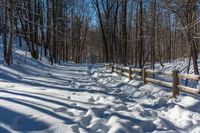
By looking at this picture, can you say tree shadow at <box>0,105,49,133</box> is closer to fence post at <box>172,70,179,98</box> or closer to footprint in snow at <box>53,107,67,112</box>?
footprint in snow at <box>53,107,67,112</box>

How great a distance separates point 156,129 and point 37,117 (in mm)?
2295

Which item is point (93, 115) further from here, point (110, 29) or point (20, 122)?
point (110, 29)

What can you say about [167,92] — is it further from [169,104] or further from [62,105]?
[62,105]

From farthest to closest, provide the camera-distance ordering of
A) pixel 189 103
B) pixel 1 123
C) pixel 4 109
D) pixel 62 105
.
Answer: pixel 189 103 → pixel 62 105 → pixel 4 109 → pixel 1 123

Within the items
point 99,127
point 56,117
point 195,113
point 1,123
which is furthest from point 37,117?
point 195,113

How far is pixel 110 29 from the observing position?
33.2 metres

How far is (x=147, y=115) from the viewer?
659cm

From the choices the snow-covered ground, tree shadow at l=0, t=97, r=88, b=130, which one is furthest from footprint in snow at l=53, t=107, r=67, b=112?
tree shadow at l=0, t=97, r=88, b=130

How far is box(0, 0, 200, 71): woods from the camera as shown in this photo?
19.2m

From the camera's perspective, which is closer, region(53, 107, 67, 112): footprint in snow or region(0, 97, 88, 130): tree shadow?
region(0, 97, 88, 130): tree shadow

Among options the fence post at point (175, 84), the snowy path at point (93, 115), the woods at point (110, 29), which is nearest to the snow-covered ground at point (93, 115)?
the snowy path at point (93, 115)

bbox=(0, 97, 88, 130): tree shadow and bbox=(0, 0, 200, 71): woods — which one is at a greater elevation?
bbox=(0, 0, 200, 71): woods

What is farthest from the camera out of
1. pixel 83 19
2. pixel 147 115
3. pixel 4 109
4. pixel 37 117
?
pixel 83 19

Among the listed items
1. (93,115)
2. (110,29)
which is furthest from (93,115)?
(110,29)
